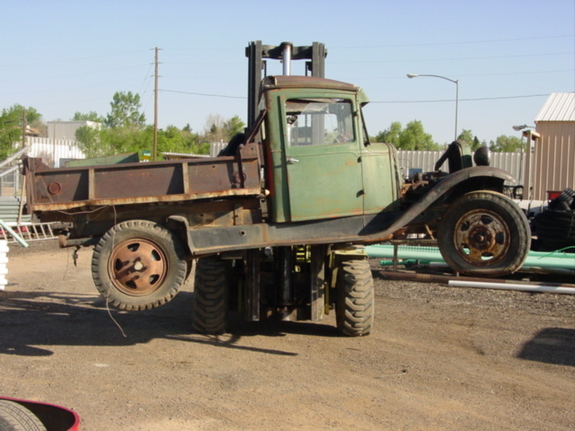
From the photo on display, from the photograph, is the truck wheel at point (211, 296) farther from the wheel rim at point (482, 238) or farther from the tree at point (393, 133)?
the tree at point (393, 133)

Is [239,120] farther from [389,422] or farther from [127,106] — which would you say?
[389,422]

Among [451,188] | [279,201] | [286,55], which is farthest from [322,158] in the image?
[286,55]

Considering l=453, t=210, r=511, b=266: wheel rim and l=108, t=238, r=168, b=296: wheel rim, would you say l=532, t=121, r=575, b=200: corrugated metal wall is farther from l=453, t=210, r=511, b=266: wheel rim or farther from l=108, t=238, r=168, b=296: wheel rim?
l=108, t=238, r=168, b=296: wheel rim

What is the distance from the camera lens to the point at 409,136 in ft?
204

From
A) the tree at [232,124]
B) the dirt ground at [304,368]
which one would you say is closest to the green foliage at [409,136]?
the tree at [232,124]

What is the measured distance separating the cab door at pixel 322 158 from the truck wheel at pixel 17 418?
4.21 m

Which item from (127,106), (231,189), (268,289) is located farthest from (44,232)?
(127,106)

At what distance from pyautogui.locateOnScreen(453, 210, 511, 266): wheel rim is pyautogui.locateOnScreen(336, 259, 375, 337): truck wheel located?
2.02 meters

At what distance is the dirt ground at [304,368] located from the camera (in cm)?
654

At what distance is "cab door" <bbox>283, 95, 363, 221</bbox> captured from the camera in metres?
8.14

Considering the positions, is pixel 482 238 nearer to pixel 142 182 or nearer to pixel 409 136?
pixel 142 182

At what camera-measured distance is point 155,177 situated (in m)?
8.02

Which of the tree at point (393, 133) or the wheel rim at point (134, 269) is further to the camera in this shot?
the tree at point (393, 133)

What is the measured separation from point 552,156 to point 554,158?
0.39 feet
